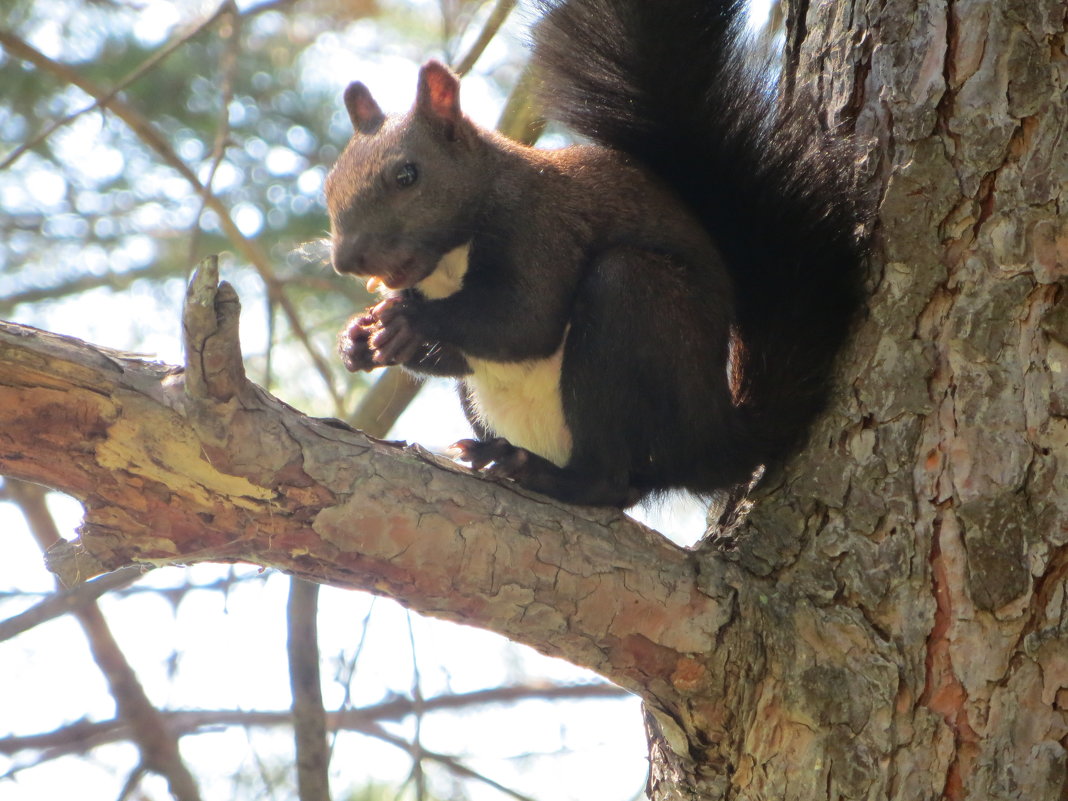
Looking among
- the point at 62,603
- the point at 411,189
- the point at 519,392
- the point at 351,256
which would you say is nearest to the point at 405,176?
the point at 411,189

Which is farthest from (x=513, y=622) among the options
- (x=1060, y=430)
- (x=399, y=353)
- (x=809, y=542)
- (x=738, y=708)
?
(x=1060, y=430)

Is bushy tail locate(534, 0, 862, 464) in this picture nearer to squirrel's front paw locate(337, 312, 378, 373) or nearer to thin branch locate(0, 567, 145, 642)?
squirrel's front paw locate(337, 312, 378, 373)

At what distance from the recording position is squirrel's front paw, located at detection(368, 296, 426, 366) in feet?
7.54

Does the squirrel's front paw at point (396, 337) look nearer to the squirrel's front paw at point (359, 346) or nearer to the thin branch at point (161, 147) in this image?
the squirrel's front paw at point (359, 346)

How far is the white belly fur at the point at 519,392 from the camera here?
2.46 m

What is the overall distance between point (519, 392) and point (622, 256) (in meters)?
0.47

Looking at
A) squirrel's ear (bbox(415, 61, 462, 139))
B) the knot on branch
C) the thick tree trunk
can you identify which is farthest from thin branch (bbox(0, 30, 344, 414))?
the thick tree trunk

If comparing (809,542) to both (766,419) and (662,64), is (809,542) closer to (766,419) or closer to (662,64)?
(766,419)

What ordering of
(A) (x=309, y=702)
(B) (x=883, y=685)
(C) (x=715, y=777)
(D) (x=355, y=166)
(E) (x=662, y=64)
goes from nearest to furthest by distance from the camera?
(B) (x=883, y=685), (C) (x=715, y=777), (A) (x=309, y=702), (E) (x=662, y=64), (D) (x=355, y=166)

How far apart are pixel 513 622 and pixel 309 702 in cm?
49

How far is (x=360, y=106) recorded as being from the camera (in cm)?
281

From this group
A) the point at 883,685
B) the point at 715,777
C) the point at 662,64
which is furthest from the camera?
the point at 662,64

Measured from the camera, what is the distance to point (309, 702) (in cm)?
208

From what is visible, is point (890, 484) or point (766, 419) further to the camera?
point (766, 419)
